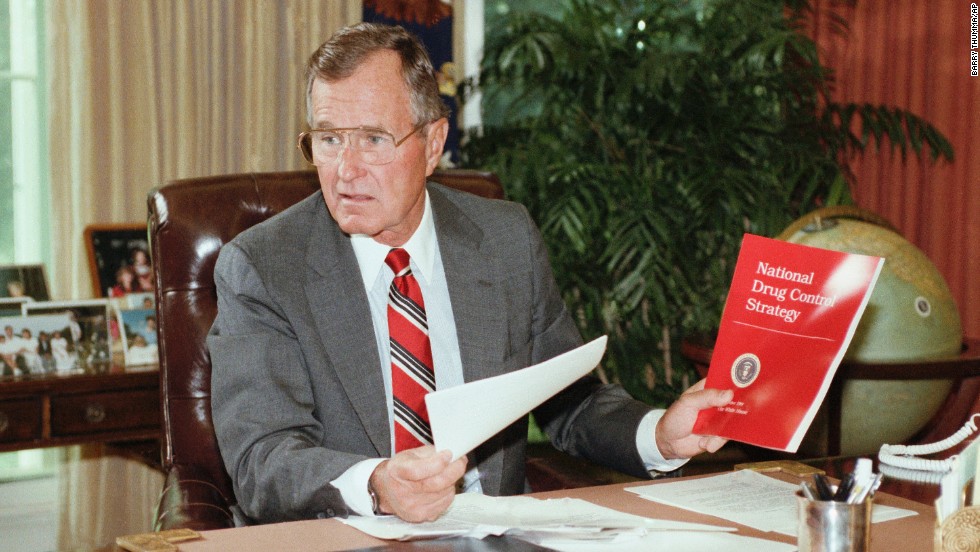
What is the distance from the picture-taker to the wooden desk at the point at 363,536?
50.6 inches

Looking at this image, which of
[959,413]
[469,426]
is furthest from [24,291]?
[959,413]

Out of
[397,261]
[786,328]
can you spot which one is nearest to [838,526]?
[786,328]

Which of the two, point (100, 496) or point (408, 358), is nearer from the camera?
point (408, 358)

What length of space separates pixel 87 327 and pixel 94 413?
1.07 ft

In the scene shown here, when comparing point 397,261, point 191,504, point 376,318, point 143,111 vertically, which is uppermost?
point 143,111

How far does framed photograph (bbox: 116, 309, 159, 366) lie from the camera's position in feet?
10.5

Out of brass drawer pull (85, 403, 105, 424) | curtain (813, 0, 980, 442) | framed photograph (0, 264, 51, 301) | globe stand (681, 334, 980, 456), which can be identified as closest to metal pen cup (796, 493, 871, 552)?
globe stand (681, 334, 980, 456)

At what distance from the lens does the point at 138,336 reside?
3250 mm

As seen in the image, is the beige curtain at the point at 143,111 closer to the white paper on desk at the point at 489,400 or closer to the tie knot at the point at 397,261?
the tie knot at the point at 397,261

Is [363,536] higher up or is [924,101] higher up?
[924,101]

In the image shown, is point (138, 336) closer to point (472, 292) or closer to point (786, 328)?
point (472, 292)

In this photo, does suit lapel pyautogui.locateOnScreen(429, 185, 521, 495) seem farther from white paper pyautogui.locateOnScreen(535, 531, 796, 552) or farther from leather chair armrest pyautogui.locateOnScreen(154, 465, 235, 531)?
white paper pyautogui.locateOnScreen(535, 531, 796, 552)

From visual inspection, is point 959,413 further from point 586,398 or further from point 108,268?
point 108,268

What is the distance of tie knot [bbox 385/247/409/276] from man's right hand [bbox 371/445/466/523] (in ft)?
2.07
